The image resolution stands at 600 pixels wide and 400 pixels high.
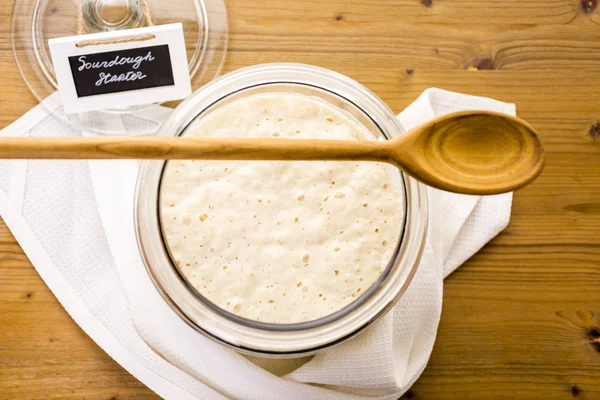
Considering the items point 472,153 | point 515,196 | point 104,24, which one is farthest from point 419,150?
point 104,24

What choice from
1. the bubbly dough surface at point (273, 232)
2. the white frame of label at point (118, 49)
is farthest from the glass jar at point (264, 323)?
the white frame of label at point (118, 49)

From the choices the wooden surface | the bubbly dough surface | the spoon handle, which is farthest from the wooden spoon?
the wooden surface

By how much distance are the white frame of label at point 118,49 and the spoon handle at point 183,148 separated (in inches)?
9.8

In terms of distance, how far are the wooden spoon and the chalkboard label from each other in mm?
255

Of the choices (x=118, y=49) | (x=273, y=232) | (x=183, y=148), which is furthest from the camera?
(x=118, y=49)

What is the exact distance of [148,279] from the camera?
2.32 feet

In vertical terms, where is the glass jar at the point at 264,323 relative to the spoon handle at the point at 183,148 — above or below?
below

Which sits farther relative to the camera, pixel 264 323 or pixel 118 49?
pixel 118 49

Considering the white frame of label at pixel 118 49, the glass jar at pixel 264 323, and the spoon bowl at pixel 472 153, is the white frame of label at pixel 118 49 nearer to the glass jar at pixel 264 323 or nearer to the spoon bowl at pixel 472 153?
the glass jar at pixel 264 323

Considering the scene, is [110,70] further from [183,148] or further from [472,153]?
[472,153]

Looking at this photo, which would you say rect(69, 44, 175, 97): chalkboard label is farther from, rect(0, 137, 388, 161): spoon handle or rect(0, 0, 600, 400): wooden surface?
rect(0, 137, 388, 161): spoon handle

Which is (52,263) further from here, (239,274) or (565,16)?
(565,16)

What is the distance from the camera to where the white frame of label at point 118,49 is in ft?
2.46

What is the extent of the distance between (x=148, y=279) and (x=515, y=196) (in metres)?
0.45
